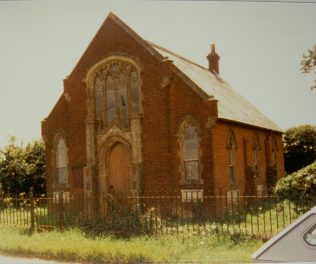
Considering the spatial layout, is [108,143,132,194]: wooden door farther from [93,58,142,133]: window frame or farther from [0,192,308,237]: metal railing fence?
[0,192,308,237]: metal railing fence

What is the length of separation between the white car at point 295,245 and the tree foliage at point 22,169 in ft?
75.3

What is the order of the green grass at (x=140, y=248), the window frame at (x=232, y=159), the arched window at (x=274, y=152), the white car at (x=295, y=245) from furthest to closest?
the arched window at (x=274, y=152) < the window frame at (x=232, y=159) < the green grass at (x=140, y=248) < the white car at (x=295, y=245)

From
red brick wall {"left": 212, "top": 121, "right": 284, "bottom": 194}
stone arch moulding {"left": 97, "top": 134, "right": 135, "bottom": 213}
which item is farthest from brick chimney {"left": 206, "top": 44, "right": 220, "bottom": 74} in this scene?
stone arch moulding {"left": 97, "top": 134, "right": 135, "bottom": 213}

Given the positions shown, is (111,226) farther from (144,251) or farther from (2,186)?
(2,186)

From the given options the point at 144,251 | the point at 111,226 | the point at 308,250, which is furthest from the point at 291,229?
the point at 111,226

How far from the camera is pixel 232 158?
18516mm

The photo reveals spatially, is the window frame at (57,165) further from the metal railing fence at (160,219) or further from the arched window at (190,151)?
the arched window at (190,151)

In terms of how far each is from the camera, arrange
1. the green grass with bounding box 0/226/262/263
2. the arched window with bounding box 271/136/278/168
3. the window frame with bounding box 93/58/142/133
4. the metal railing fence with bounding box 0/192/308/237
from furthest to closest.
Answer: the arched window with bounding box 271/136/278/168, the window frame with bounding box 93/58/142/133, the metal railing fence with bounding box 0/192/308/237, the green grass with bounding box 0/226/262/263

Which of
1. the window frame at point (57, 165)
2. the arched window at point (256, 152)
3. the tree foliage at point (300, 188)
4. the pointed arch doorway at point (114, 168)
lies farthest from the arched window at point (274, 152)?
the window frame at point (57, 165)

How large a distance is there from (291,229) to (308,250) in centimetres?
35

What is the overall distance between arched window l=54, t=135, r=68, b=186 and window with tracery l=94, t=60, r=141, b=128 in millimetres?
2557

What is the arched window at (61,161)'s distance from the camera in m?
20.0

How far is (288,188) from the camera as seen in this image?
14.1 m

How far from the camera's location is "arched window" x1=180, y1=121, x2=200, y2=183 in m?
16.5
